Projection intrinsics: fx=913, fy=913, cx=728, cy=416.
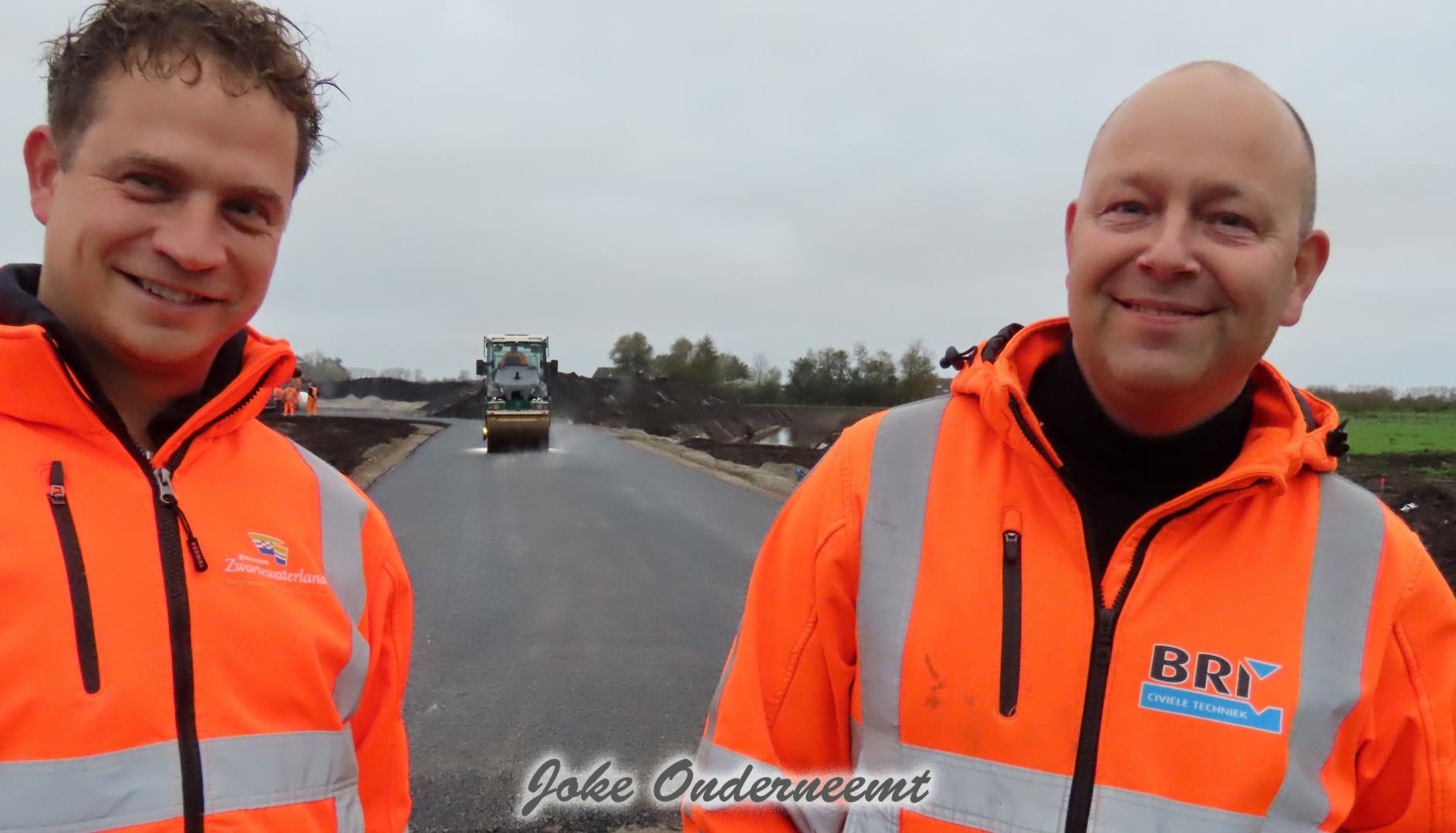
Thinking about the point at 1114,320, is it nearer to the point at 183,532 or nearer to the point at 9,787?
the point at 183,532

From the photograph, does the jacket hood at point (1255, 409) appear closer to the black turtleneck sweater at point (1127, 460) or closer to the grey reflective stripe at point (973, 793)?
the black turtleneck sweater at point (1127, 460)

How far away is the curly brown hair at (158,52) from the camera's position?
66.4 inches

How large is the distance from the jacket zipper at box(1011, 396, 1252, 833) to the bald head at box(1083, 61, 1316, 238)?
0.61 m

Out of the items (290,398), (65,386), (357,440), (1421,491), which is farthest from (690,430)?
(65,386)

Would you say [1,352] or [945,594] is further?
[945,594]

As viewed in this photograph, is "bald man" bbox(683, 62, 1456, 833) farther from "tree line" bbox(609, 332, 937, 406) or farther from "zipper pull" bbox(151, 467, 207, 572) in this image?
"tree line" bbox(609, 332, 937, 406)

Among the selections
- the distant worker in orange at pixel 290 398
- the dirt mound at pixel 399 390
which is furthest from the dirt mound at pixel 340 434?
the dirt mound at pixel 399 390

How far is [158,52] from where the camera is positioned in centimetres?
169

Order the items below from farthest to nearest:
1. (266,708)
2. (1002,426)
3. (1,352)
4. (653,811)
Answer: (653,811), (1002,426), (266,708), (1,352)

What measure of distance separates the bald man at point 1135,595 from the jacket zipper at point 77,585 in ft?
3.62

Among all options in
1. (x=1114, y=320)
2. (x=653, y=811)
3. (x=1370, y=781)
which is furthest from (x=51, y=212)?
(x=653, y=811)

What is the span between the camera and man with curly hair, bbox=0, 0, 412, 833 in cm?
151

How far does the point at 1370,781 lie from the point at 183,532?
7.42 ft

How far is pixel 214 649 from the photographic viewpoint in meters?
1.65
